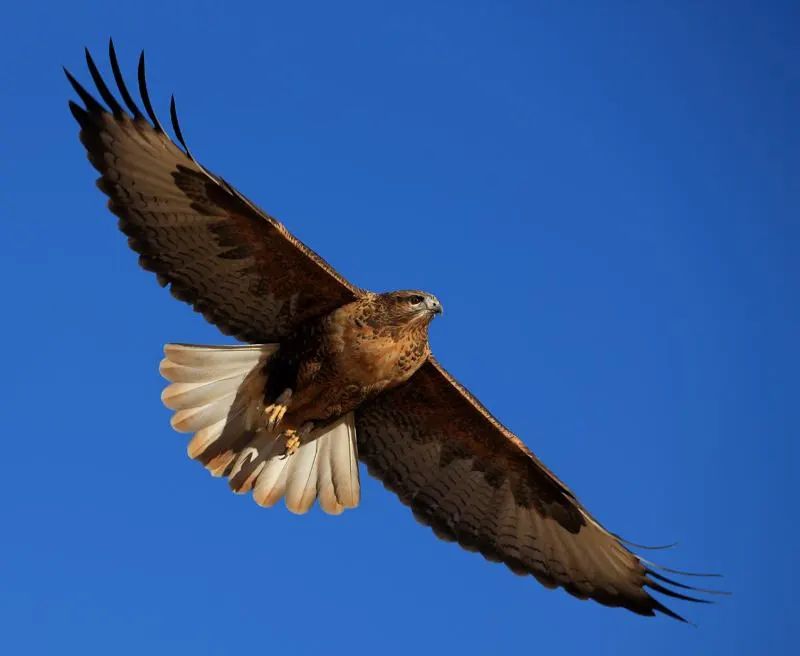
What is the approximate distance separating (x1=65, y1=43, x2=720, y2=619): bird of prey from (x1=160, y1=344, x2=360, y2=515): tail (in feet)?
0.04

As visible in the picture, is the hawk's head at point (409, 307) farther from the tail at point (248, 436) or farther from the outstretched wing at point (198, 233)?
the tail at point (248, 436)

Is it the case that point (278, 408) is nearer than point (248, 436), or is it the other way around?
point (278, 408)

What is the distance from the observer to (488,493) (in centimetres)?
1235

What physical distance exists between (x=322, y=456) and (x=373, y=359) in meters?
1.48

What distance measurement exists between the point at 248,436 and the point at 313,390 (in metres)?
0.92

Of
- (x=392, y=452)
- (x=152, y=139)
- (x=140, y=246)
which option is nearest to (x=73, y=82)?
(x=152, y=139)

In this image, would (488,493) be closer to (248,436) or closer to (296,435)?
(296,435)

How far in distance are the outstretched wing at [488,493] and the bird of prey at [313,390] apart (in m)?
0.01

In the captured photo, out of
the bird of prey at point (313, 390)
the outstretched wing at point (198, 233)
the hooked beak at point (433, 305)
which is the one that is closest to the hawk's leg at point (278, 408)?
the bird of prey at point (313, 390)

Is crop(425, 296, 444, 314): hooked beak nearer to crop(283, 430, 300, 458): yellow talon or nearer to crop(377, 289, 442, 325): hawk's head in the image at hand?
crop(377, 289, 442, 325): hawk's head

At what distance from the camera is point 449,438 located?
40.2 ft

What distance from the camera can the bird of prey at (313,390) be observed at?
10953 mm

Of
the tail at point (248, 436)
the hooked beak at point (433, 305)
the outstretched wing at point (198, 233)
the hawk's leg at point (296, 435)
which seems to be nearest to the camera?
the outstretched wing at point (198, 233)

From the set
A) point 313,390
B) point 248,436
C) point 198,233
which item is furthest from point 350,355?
point 198,233
